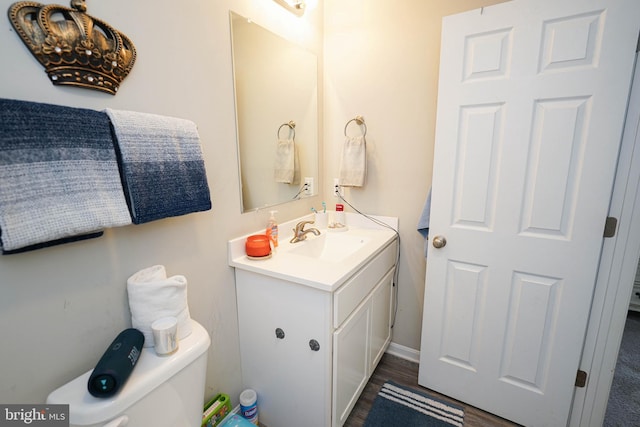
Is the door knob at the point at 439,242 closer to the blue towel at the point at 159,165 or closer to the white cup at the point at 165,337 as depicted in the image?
the blue towel at the point at 159,165

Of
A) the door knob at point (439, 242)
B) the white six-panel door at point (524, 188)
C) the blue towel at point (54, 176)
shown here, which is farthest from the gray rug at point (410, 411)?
the blue towel at point (54, 176)

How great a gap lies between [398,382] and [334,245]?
3.02 ft

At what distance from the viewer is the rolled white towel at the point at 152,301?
0.91m

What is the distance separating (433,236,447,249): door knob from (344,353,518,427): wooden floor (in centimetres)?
89

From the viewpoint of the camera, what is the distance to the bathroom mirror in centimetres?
132

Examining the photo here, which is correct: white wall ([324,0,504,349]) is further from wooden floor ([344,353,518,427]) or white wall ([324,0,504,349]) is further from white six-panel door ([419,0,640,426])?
white six-panel door ([419,0,640,426])

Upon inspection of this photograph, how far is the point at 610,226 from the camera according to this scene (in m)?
1.17

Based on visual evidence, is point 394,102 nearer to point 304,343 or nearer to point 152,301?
point 304,343

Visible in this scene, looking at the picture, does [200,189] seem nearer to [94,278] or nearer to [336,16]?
[94,278]

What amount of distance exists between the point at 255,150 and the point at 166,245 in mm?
629

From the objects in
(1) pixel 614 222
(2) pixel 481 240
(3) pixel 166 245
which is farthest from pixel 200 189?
(1) pixel 614 222

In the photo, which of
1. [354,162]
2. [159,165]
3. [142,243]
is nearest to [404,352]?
[354,162]

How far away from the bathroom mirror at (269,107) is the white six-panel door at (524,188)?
0.78 metres

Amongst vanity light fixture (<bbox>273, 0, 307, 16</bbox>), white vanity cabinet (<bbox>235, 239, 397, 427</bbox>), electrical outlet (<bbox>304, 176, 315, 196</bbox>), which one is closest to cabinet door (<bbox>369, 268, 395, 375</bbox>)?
white vanity cabinet (<bbox>235, 239, 397, 427</bbox>)
